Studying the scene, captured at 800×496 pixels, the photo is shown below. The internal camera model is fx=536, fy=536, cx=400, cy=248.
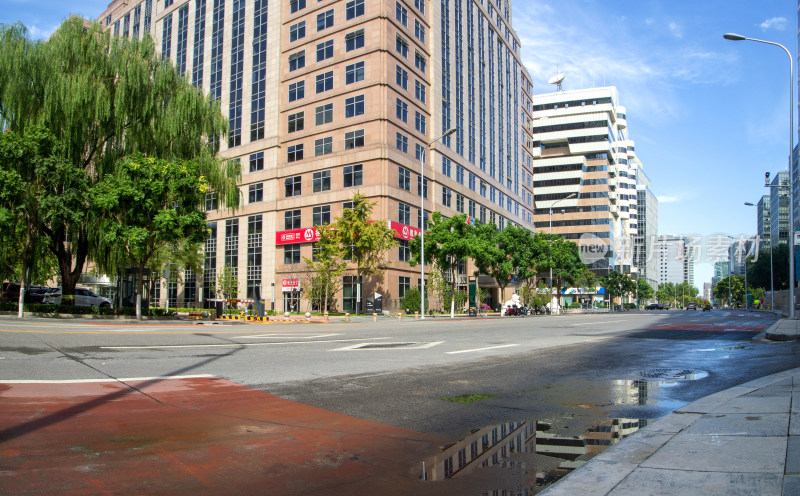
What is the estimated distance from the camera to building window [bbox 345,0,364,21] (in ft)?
161

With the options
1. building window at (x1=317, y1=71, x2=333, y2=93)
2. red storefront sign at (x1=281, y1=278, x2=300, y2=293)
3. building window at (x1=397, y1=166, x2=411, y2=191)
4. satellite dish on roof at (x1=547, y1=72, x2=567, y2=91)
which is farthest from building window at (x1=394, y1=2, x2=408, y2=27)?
satellite dish on roof at (x1=547, y1=72, x2=567, y2=91)

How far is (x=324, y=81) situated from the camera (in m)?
50.9

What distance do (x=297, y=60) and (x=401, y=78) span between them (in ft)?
37.1

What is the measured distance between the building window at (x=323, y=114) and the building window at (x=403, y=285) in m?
16.2

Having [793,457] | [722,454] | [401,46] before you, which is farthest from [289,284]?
[793,457]

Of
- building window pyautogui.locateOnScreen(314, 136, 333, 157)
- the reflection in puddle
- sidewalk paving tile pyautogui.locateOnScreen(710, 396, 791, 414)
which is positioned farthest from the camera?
building window pyautogui.locateOnScreen(314, 136, 333, 157)

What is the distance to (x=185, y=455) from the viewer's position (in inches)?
175

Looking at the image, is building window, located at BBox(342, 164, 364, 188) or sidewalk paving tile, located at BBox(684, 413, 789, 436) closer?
sidewalk paving tile, located at BBox(684, 413, 789, 436)

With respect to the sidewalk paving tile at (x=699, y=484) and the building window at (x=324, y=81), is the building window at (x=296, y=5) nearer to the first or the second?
the building window at (x=324, y=81)

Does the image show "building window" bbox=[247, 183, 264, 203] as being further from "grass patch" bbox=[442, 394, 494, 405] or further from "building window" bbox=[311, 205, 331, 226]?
"grass patch" bbox=[442, 394, 494, 405]

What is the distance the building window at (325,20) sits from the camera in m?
51.1

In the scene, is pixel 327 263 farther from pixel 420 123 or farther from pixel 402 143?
pixel 420 123

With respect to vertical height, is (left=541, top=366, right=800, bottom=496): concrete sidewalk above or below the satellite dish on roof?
below

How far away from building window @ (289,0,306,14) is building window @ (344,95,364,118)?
12548 mm
